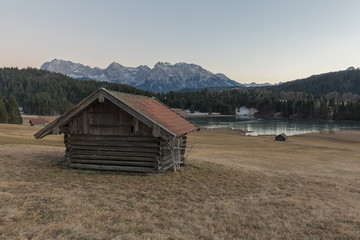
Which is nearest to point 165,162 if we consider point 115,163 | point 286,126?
point 115,163

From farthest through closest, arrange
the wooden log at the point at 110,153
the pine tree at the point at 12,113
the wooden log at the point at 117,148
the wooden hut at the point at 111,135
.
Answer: the pine tree at the point at 12,113, the wooden log at the point at 110,153, the wooden log at the point at 117,148, the wooden hut at the point at 111,135

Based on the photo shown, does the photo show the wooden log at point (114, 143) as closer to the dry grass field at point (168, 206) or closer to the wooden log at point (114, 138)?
the wooden log at point (114, 138)

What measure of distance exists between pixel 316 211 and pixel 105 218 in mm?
7963

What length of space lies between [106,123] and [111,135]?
2.44 ft

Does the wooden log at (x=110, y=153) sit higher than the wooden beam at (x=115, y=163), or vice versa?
the wooden log at (x=110, y=153)

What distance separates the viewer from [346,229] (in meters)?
7.95

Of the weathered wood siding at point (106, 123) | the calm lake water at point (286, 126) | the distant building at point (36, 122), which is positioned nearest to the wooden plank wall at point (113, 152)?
the weathered wood siding at point (106, 123)

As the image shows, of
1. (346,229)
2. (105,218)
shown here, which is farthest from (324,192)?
(105,218)

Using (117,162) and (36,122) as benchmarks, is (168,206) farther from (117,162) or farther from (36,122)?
(36,122)

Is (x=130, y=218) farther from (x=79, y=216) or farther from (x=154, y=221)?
(x=79, y=216)

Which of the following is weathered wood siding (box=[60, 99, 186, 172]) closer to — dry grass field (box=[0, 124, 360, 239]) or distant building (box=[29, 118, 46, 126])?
dry grass field (box=[0, 124, 360, 239])

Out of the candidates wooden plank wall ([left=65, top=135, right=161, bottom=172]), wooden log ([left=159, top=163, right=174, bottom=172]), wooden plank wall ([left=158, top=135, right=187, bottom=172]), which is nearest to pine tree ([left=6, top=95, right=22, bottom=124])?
wooden plank wall ([left=65, top=135, right=161, bottom=172])

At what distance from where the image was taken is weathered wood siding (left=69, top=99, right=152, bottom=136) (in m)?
13.4

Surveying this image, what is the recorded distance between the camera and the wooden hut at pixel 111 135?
13.3 meters
